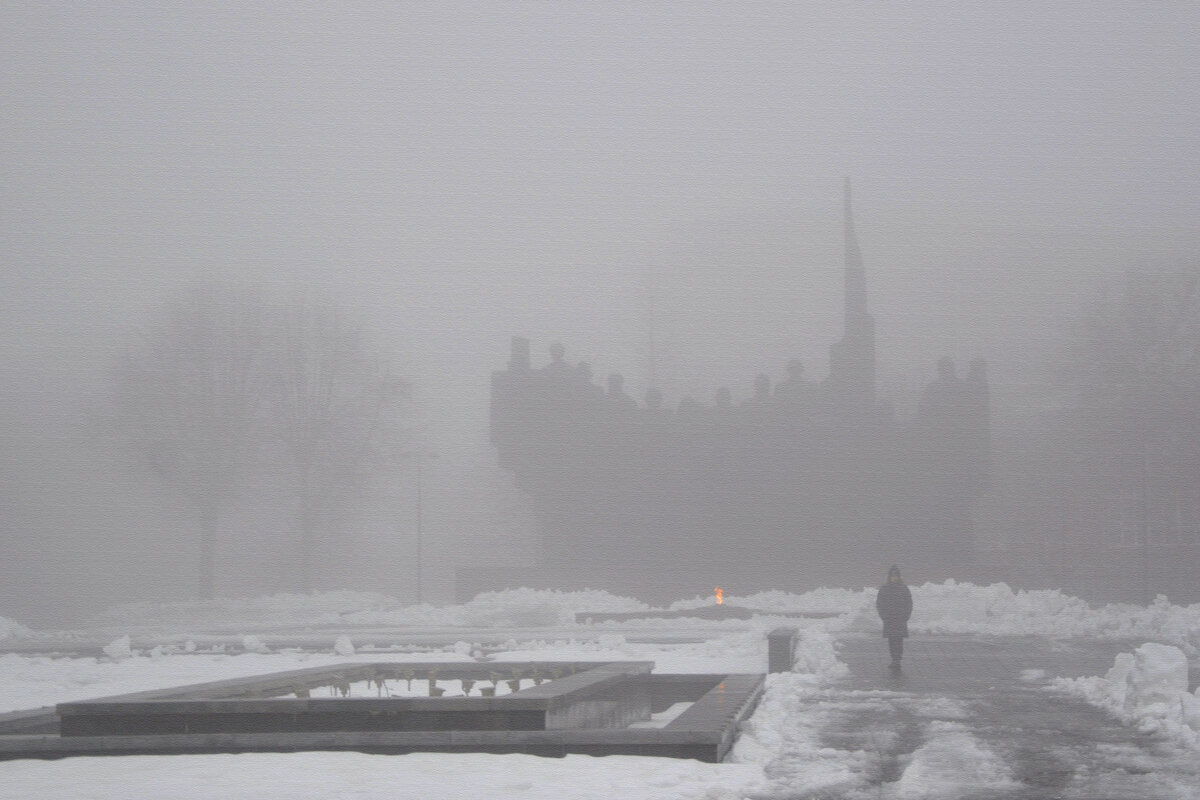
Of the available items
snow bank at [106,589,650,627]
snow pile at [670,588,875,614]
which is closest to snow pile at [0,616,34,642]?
snow bank at [106,589,650,627]

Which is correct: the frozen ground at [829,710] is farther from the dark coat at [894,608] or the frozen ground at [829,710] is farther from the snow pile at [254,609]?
the snow pile at [254,609]

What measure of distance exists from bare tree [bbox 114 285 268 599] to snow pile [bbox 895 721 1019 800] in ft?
121

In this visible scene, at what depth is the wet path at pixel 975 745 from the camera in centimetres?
786

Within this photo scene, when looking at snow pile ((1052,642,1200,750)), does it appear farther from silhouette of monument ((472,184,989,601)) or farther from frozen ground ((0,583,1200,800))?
silhouette of monument ((472,184,989,601))

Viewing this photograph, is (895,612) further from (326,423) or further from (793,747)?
(326,423)

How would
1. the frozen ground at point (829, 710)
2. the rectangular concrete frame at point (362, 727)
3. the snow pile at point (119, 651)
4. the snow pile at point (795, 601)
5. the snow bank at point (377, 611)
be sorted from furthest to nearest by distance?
the snow pile at point (795, 601) → the snow bank at point (377, 611) → the snow pile at point (119, 651) → the rectangular concrete frame at point (362, 727) → the frozen ground at point (829, 710)

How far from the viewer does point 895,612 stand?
57.2ft

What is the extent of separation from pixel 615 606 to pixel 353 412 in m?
14.3

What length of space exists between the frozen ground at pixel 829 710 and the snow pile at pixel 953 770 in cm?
2

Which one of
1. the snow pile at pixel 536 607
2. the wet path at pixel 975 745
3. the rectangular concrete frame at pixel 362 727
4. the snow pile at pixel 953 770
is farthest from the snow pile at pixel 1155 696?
the snow pile at pixel 536 607

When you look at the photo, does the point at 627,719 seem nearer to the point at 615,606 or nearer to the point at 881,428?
the point at 615,606

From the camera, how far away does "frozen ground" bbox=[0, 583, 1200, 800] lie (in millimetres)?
7684

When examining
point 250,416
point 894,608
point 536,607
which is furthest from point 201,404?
point 894,608

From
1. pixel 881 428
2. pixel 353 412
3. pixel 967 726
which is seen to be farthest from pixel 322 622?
pixel 967 726
